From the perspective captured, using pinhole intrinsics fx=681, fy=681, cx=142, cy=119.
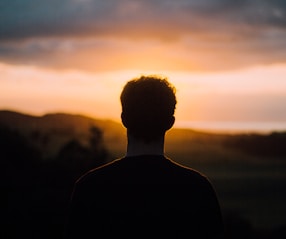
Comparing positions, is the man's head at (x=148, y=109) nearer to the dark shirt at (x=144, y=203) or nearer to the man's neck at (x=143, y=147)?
the man's neck at (x=143, y=147)

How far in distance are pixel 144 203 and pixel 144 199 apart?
0.07ft

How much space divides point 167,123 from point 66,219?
0.72 metres

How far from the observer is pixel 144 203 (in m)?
3.41

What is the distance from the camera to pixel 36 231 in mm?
22562

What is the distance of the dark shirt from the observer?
3.39 metres

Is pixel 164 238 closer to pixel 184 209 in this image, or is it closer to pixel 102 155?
pixel 184 209

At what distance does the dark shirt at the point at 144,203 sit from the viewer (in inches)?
133

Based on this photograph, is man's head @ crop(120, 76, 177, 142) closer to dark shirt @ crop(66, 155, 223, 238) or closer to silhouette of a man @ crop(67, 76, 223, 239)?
silhouette of a man @ crop(67, 76, 223, 239)

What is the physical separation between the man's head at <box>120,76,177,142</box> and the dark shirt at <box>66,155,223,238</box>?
0.47 feet

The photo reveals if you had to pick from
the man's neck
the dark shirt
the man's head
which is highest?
the man's head

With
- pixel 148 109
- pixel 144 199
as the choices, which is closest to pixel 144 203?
pixel 144 199

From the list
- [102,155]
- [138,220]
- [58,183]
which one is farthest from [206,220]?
[102,155]

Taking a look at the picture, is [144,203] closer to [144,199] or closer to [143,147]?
[144,199]

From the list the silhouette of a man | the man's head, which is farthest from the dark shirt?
the man's head
